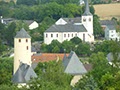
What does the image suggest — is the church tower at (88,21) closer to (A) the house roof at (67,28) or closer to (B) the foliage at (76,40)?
(A) the house roof at (67,28)

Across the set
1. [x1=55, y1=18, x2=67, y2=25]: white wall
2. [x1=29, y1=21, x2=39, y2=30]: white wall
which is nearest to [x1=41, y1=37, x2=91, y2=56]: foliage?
[x1=55, y1=18, x2=67, y2=25]: white wall

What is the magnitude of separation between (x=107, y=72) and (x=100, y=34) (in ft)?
166

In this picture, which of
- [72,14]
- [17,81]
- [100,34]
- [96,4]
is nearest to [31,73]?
[17,81]

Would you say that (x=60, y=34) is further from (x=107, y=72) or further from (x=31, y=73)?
(x=107, y=72)

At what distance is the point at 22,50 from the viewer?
52969mm

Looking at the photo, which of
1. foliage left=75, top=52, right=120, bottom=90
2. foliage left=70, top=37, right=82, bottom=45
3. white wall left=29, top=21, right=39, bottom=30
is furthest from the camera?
white wall left=29, top=21, right=39, bottom=30

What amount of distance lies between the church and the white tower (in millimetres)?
28500

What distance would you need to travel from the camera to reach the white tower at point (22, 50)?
171 ft

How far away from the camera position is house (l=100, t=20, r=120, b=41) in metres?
89.1

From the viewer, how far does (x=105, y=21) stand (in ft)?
320

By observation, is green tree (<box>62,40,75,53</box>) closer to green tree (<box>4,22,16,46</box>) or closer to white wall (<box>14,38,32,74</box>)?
green tree (<box>4,22,16,46</box>)

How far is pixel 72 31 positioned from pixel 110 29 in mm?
7272

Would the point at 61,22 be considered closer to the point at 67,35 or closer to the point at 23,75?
the point at 67,35

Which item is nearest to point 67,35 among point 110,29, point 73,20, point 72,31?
point 72,31
